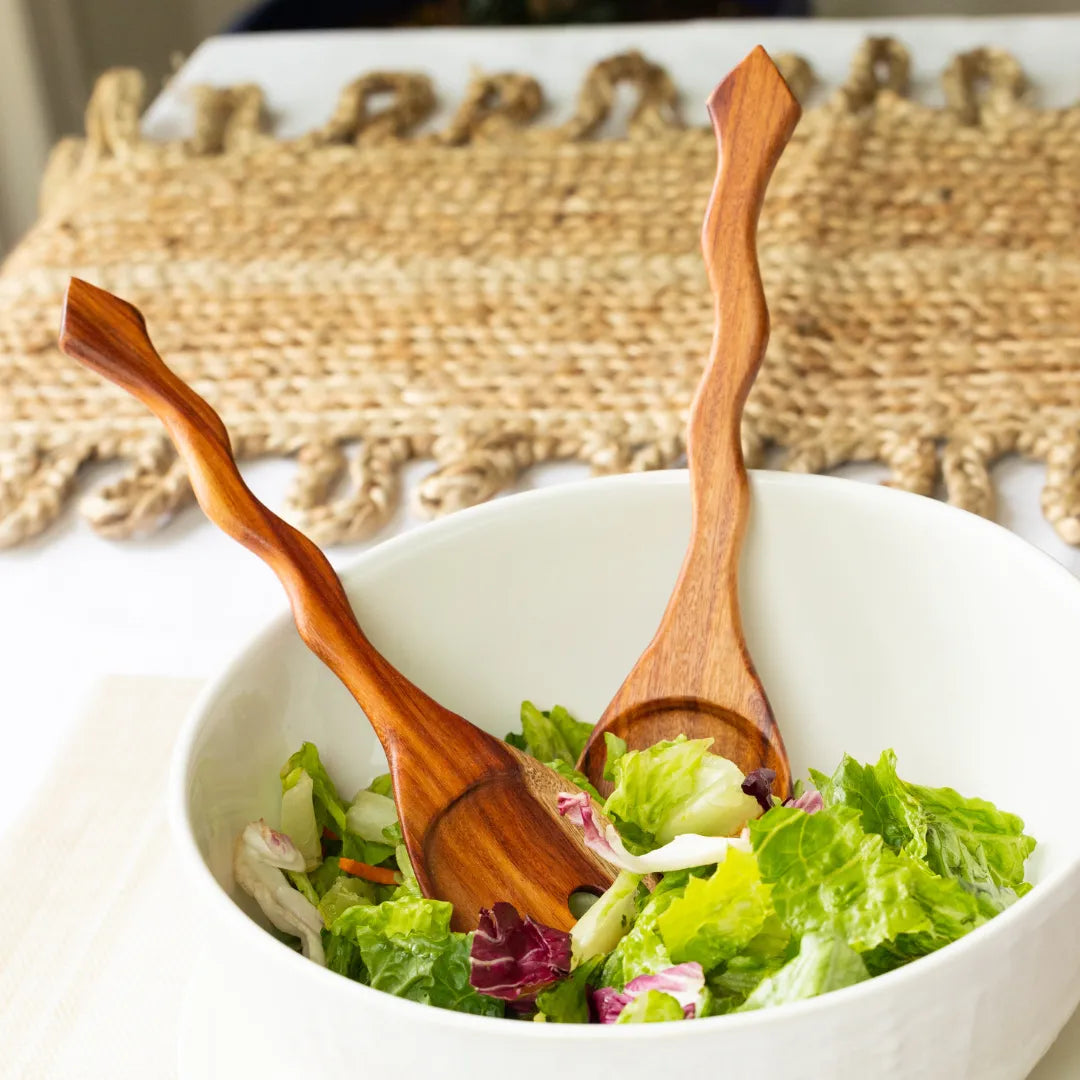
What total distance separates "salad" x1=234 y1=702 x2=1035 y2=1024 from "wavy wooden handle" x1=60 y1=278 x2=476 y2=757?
4cm

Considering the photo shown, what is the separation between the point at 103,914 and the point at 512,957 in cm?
24

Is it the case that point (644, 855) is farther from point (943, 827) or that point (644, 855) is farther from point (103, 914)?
point (103, 914)

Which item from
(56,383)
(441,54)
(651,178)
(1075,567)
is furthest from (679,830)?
(441,54)

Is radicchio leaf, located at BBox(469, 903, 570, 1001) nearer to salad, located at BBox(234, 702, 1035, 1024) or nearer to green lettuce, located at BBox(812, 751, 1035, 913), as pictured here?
salad, located at BBox(234, 702, 1035, 1024)

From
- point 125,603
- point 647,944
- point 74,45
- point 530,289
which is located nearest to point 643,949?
point 647,944

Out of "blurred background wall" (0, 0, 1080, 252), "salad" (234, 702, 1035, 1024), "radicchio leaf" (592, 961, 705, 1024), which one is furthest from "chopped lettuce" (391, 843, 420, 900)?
"blurred background wall" (0, 0, 1080, 252)

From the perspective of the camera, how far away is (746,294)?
2.01 feet

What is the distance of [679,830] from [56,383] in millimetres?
626

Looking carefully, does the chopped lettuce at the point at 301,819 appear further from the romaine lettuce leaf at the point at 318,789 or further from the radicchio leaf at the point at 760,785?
the radicchio leaf at the point at 760,785

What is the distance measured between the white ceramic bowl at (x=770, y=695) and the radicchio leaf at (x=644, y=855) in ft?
0.37

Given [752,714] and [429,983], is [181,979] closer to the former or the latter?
[429,983]

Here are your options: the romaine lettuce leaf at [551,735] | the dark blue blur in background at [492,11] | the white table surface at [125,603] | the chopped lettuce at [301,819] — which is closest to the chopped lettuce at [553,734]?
the romaine lettuce leaf at [551,735]

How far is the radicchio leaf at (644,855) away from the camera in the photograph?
18.3 inches

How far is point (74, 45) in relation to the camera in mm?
2697
